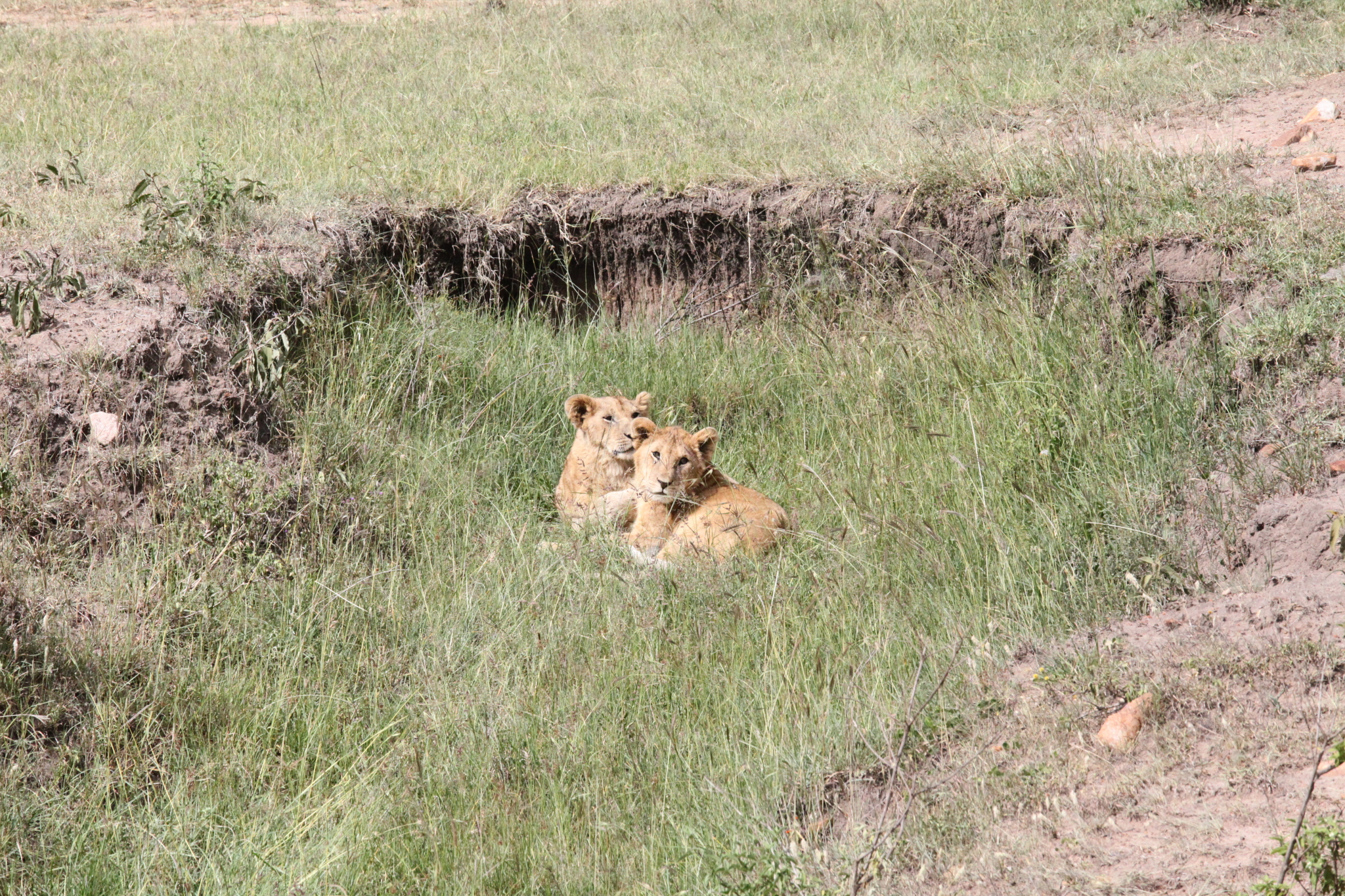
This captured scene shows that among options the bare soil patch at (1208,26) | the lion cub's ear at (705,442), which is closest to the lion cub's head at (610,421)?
the lion cub's ear at (705,442)

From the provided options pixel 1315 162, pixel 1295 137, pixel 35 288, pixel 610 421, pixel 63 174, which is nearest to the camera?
pixel 35 288

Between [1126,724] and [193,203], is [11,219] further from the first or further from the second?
[1126,724]

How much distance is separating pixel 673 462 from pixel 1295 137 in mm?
4902

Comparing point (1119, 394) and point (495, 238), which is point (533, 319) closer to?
point (495, 238)

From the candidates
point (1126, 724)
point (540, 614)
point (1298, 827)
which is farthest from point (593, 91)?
point (1298, 827)

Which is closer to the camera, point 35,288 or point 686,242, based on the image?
point 35,288

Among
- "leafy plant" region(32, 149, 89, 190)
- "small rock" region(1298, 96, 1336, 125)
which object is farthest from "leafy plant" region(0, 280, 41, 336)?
"small rock" region(1298, 96, 1336, 125)

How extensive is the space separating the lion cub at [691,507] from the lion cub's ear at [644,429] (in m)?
0.08

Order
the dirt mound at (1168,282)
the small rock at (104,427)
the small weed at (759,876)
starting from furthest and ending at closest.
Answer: the dirt mound at (1168,282) < the small rock at (104,427) < the small weed at (759,876)

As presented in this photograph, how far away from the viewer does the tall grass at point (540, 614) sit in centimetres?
418

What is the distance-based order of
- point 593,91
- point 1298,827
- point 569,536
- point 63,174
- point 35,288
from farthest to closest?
point 593,91 < point 63,174 < point 569,536 < point 35,288 < point 1298,827

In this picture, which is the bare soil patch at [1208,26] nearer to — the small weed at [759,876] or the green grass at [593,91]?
the green grass at [593,91]

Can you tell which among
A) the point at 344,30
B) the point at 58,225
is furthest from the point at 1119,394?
the point at 344,30

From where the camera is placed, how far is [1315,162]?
25.0 feet
